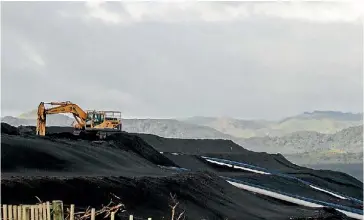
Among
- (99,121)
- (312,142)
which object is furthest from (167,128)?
(99,121)

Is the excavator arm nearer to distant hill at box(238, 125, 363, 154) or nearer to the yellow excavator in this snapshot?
the yellow excavator

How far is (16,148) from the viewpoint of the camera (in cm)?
1792

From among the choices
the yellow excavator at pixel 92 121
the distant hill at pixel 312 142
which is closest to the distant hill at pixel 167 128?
the distant hill at pixel 312 142

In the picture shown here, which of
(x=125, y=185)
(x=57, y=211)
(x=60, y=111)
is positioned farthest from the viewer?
(x=60, y=111)

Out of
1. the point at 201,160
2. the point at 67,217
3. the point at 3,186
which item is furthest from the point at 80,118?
the point at 67,217

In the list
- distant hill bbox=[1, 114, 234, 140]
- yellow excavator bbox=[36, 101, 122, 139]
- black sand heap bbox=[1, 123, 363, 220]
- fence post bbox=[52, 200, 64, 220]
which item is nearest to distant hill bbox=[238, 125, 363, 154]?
distant hill bbox=[1, 114, 234, 140]

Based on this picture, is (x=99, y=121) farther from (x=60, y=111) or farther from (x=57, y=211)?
(x=57, y=211)

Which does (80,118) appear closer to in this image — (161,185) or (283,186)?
(283,186)

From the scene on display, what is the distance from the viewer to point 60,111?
3106 cm

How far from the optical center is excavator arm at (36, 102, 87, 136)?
3036cm

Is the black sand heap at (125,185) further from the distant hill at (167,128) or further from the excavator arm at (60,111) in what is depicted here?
the distant hill at (167,128)

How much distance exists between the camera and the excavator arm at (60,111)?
1195 inches

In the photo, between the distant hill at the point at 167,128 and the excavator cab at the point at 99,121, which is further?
the distant hill at the point at 167,128

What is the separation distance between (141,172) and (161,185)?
132 inches
